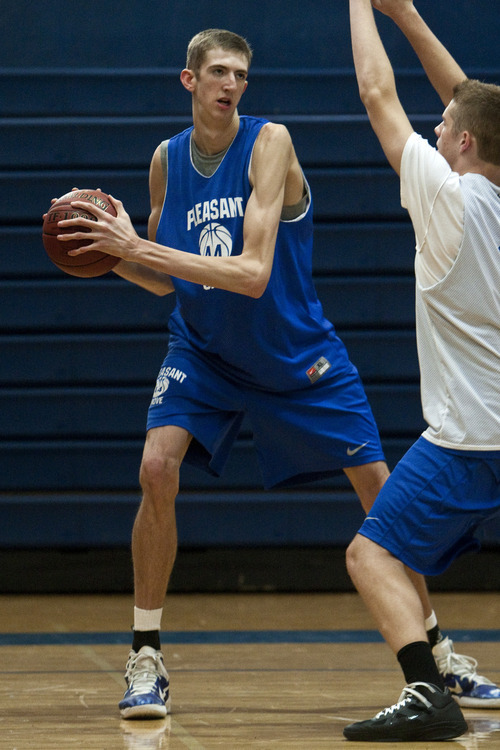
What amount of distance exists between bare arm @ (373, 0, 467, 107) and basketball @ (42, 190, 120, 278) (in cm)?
80

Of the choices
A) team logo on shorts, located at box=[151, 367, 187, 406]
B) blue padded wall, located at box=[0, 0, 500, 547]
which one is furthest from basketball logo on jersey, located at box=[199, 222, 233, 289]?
blue padded wall, located at box=[0, 0, 500, 547]

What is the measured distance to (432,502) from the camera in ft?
7.03

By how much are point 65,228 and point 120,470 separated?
2.65 m

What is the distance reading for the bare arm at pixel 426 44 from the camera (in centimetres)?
244

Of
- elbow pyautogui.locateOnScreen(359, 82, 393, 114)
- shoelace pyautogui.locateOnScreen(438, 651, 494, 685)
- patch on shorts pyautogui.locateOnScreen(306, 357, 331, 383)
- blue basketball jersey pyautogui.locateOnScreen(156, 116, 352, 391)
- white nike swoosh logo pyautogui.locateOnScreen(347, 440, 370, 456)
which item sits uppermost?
elbow pyautogui.locateOnScreen(359, 82, 393, 114)

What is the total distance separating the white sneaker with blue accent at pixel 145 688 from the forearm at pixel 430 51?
1.54 metres

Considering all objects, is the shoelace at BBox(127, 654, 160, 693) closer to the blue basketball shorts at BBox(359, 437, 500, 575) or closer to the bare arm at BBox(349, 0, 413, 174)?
the blue basketball shorts at BBox(359, 437, 500, 575)

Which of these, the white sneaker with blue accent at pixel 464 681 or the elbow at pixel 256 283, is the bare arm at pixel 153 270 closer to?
the elbow at pixel 256 283

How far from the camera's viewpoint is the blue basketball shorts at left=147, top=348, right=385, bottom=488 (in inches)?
110

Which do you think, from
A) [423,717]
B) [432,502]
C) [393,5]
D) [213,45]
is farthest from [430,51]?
[423,717]

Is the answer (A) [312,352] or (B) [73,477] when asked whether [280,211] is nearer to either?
(A) [312,352]

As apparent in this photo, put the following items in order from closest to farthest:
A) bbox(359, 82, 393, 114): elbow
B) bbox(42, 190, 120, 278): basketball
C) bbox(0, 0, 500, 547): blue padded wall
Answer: bbox(359, 82, 393, 114): elbow, bbox(42, 190, 120, 278): basketball, bbox(0, 0, 500, 547): blue padded wall

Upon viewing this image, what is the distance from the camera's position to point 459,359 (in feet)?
7.11

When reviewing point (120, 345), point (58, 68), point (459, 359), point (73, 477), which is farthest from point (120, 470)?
point (459, 359)
